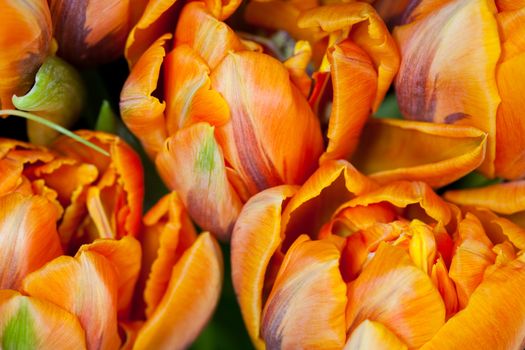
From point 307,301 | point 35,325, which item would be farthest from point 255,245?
point 35,325

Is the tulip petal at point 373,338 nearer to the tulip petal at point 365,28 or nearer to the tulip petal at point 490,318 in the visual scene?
the tulip petal at point 490,318

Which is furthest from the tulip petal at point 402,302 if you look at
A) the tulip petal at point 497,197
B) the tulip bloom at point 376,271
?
the tulip petal at point 497,197

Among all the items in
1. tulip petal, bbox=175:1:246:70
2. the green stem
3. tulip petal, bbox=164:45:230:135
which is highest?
tulip petal, bbox=175:1:246:70

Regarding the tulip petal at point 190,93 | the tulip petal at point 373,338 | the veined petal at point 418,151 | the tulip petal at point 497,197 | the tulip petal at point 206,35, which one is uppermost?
the tulip petal at point 206,35

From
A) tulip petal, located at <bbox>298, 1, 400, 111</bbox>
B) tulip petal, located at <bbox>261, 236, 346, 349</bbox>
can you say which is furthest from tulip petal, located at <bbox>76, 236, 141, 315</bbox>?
tulip petal, located at <bbox>298, 1, 400, 111</bbox>

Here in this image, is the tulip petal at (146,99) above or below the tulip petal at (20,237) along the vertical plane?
above

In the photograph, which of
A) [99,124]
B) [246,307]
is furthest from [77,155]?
[246,307]

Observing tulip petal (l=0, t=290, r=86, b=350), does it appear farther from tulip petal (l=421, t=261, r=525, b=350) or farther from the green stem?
tulip petal (l=421, t=261, r=525, b=350)
